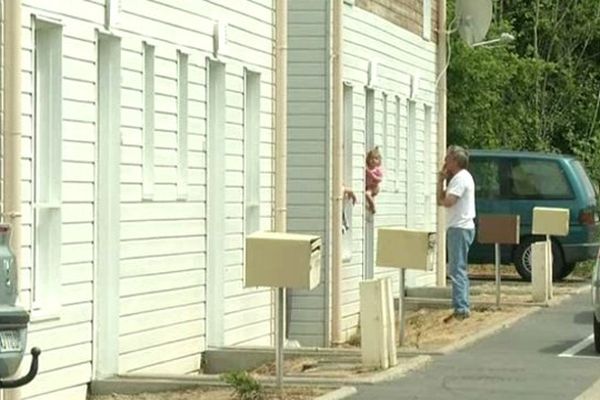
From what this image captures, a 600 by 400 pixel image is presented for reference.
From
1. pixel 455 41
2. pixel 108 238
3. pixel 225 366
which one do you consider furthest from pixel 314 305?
pixel 455 41

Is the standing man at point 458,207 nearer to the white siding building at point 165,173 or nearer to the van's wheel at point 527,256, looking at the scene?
the white siding building at point 165,173

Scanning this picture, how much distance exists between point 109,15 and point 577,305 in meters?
11.9

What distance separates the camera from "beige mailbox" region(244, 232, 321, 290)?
13172mm

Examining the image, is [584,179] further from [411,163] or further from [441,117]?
[411,163]

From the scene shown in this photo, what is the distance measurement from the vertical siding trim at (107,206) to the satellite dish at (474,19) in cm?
1315

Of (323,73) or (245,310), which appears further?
(323,73)

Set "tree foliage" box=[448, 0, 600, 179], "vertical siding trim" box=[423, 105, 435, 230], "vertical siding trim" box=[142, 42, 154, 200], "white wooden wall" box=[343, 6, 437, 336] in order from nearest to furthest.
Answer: "vertical siding trim" box=[142, 42, 154, 200]
"white wooden wall" box=[343, 6, 437, 336]
"vertical siding trim" box=[423, 105, 435, 230]
"tree foliage" box=[448, 0, 600, 179]

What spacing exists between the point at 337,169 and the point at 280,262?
7387 millimetres

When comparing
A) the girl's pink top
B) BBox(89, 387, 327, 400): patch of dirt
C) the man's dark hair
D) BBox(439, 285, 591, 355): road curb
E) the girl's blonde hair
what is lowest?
BBox(89, 387, 327, 400): patch of dirt

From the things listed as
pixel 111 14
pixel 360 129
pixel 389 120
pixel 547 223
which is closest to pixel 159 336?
pixel 111 14

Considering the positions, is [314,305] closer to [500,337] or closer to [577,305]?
[500,337]

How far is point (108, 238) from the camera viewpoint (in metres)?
14.0

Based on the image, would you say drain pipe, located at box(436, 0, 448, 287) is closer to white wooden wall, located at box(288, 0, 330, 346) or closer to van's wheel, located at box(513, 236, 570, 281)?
van's wheel, located at box(513, 236, 570, 281)

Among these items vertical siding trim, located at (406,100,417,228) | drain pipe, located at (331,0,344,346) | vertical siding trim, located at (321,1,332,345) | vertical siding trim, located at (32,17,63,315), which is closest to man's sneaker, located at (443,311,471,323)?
drain pipe, located at (331,0,344,346)
